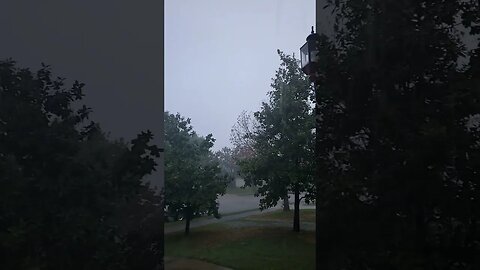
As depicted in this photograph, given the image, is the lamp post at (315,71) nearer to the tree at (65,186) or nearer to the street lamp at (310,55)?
the street lamp at (310,55)

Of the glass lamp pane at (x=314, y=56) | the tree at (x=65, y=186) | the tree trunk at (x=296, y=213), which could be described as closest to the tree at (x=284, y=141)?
the tree trunk at (x=296, y=213)

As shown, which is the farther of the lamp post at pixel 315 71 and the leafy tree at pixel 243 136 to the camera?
the leafy tree at pixel 243 136

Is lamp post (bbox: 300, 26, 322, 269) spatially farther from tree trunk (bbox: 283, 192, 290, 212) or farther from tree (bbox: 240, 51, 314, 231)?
tree trunk (bbox: 283, 192, 290, 212)

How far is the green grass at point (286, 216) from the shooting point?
2.57m

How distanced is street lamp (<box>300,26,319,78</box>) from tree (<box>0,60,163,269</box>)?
1.07 metres

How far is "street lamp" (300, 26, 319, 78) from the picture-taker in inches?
103

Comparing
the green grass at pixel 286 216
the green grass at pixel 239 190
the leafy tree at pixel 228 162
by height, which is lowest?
the green grass at pixel 286 216

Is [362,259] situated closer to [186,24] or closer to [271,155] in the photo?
[271,155]

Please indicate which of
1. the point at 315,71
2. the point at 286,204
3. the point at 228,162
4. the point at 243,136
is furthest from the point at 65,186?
the point at 315,71

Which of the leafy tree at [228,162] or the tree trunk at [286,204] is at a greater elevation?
the leafy tree at [228,162]

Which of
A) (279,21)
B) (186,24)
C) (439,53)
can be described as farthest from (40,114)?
(439,53)

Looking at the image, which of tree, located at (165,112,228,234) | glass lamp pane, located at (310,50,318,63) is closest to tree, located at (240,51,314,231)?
glass lamp pane, located at (310,50,318,63)

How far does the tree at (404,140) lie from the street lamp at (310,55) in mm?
125

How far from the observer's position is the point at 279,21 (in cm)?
269
